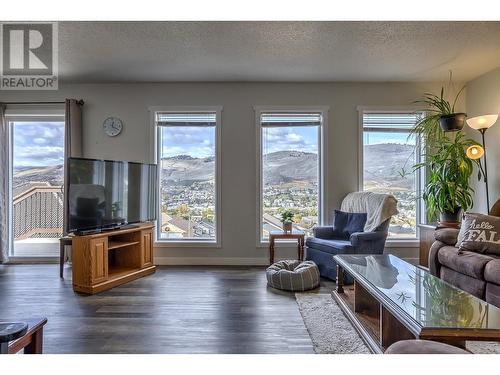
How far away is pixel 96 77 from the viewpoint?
428 centimetres

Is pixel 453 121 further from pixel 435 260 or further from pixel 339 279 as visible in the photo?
pixel 339 279

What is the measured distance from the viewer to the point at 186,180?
464 cm

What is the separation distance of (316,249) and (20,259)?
4.32 metres

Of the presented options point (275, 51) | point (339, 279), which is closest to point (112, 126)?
point (275, 51)

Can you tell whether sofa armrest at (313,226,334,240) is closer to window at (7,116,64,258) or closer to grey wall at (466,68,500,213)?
grey wall at (466,68,500,213)

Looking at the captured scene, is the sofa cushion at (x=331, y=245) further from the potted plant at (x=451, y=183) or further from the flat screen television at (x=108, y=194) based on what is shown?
the flat screen television at (x=108, y=194)

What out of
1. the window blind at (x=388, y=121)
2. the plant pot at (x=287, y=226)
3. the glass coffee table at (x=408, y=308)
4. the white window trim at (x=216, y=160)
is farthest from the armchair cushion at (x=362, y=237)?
the white window trim at (x=216, y=160)

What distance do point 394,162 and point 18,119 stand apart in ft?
18.6

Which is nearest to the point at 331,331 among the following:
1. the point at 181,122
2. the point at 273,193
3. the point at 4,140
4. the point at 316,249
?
the point at 316,249

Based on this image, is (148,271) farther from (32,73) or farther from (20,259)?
(32,73)

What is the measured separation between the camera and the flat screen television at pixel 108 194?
338cm

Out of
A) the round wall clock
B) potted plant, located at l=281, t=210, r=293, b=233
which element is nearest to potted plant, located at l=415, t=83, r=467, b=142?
potted plant, located at l=281, t=210, r=293, b=233

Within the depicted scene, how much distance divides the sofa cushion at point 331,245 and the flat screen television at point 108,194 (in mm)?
2247
